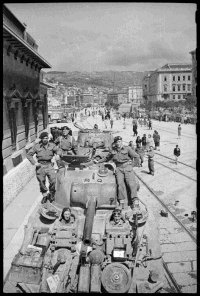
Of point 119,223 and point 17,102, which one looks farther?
point 17,102

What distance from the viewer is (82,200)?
938 cm

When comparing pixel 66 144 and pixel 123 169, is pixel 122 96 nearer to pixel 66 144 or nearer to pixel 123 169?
pixel 66 144

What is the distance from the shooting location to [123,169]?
10.1m

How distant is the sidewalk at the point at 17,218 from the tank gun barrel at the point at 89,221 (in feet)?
8.71

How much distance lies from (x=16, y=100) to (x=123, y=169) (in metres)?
8.51

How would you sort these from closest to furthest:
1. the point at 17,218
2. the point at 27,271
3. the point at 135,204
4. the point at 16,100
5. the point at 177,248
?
the point at 27,271 → the point at 135,204 → the point at 177,248 → the point at 17,218 → the point at 16,100

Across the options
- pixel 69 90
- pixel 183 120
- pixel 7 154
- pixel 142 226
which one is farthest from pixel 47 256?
pixel 69 90

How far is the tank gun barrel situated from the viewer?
745cm

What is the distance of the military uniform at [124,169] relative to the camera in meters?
9.76

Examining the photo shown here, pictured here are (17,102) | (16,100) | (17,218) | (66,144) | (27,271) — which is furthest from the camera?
(17,102)

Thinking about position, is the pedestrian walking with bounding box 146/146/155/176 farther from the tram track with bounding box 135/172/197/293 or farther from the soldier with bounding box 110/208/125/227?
the soldier with bounding box 110/208/125/227

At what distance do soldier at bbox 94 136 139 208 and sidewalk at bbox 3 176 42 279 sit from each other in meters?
3.50

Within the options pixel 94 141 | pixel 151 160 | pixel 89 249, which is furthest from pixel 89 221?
pixel 151 160

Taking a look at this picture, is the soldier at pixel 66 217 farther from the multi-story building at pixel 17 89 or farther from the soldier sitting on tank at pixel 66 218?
the multi-story building at pixel 17 89
